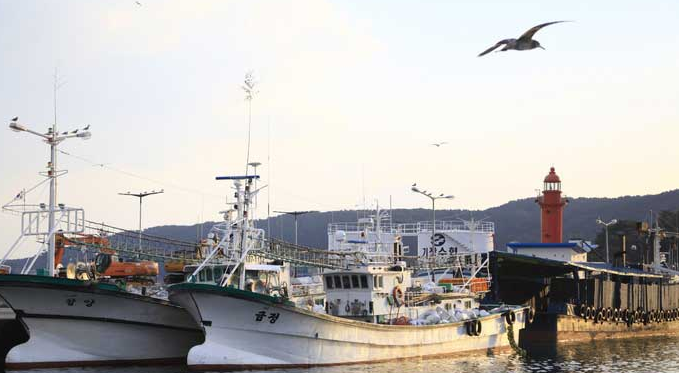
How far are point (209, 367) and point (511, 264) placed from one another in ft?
79.2

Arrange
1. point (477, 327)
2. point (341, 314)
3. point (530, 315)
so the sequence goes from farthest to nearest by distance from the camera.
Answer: point (530, 315), point (477, 327), point (341, 314)

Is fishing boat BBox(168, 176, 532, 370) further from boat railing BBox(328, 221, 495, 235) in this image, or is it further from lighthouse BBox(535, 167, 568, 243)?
lighthouse BBox(535, 167, 568, 243)

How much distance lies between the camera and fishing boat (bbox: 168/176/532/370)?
1359 inches

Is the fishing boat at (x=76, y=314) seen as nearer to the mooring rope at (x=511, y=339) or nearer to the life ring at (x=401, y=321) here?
the life ring at (x=401, y=321)

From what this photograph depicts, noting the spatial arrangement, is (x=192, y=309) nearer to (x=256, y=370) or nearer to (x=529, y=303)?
(x=256, y=370)

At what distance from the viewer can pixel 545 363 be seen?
41875mm

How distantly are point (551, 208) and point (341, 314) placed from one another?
38089 millimetres

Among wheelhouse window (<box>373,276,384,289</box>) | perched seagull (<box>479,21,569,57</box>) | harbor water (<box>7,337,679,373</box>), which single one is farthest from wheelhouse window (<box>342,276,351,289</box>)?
perched seagull (<box>479,21,569,57</box>)

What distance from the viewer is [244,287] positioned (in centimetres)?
3784

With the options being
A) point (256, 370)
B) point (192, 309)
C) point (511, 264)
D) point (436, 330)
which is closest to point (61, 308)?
point (192, 309)

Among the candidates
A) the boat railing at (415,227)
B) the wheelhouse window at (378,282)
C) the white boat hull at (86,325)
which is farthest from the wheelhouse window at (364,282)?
the boat railing at (415,227)

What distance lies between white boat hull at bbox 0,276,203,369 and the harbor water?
890mm

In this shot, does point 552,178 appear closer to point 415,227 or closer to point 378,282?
point 415,227

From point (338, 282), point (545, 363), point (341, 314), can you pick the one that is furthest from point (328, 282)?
point (545, 363)
